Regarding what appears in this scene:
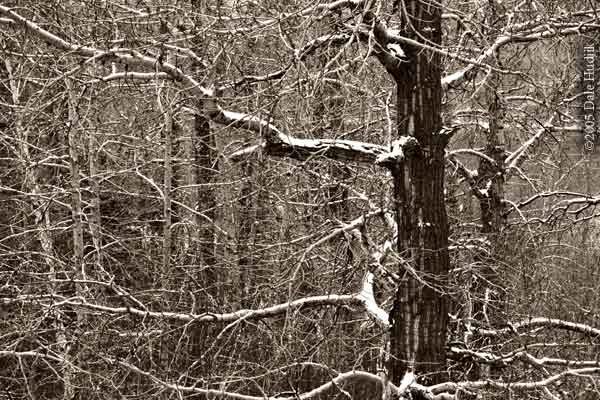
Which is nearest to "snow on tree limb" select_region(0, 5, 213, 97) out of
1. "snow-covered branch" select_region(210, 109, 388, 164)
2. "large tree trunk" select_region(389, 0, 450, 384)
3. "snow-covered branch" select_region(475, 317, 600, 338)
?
"snow-covered branch" select_region(210, 109, 388, 164)

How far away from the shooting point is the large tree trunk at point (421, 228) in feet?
20.0

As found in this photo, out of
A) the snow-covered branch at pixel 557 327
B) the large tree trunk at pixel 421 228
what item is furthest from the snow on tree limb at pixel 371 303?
the snow-covered branch at pixel 557 327

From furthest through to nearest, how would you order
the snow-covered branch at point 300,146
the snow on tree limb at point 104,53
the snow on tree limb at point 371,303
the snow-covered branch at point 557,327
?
the snow-covered branch at point 557,327, the snow on tree limb at point 371,303, the snow-covered branch at point 300,146, the snow on tree limb at point 104,53

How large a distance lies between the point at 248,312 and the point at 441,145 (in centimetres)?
201

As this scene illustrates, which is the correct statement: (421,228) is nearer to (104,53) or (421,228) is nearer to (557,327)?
(557,327)

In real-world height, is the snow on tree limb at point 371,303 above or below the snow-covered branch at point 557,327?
above

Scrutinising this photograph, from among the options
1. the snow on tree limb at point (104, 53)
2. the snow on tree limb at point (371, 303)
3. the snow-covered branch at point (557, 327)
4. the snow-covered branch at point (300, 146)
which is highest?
the snow on tree limb at point (104, 53)

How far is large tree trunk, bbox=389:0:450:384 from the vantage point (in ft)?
20.0

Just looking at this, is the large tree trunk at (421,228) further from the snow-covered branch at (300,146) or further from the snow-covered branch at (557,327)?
the snow-covered branch at (557,327)

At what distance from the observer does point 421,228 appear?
6.16m

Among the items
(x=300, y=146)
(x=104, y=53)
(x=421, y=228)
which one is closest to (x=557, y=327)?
(x=421, y=228)

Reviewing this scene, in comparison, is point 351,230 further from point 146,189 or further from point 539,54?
point 146,189

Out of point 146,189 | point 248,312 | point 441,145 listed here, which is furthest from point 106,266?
point 441,145

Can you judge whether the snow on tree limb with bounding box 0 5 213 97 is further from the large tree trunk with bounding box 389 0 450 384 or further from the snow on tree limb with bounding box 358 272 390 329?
the snow on tree limb with bounding box 358 272 390 329
